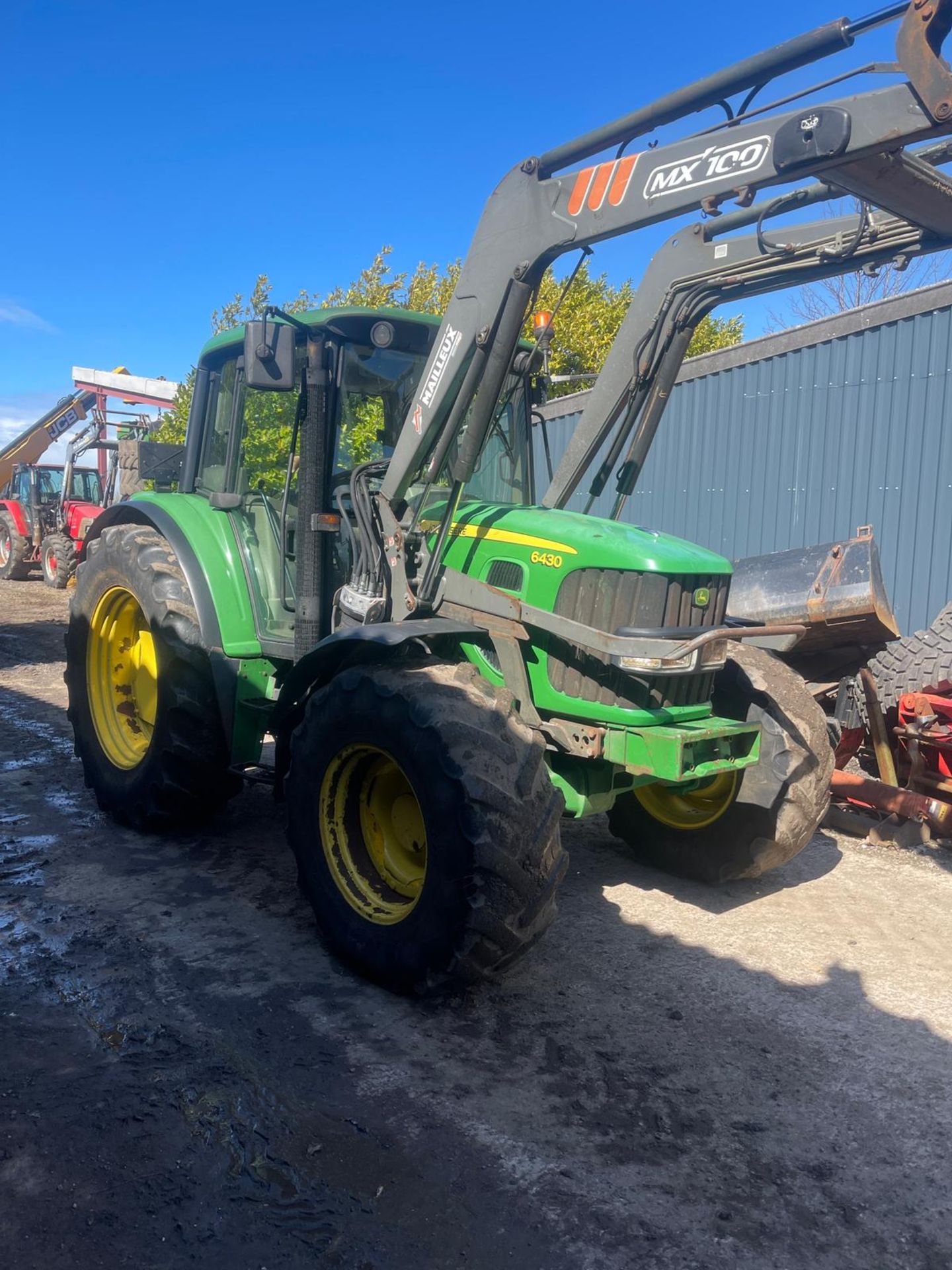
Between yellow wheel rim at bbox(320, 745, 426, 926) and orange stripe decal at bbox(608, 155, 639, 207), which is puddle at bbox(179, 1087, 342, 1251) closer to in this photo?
yellow wheel rim at bbox(320, 745, 426, 926)

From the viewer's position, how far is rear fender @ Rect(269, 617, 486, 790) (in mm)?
3869

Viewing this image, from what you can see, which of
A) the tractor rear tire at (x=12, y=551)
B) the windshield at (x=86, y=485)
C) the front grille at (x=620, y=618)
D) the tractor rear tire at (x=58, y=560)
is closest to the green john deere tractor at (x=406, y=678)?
the front grille at (x=620, y=618)

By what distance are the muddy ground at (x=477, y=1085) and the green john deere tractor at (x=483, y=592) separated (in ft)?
1.22

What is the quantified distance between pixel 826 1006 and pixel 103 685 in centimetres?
413

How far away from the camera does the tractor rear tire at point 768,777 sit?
4602 millimetres

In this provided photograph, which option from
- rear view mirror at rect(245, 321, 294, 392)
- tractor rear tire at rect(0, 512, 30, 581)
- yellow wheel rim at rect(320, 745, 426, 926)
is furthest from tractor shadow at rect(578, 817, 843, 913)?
tractor rear tire at rect(0, 512, 30, 581)

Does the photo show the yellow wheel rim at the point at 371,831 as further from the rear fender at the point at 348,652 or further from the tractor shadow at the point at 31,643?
the tractor shadow at the point at 31,643

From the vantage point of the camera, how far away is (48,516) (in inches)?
761

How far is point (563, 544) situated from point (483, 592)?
0.40 metres

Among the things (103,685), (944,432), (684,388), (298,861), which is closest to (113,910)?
(298,861)

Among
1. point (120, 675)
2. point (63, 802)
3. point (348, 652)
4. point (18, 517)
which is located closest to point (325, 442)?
point (348, 652)

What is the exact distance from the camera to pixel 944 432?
8.52 m

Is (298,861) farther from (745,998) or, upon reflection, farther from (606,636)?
(745,998)

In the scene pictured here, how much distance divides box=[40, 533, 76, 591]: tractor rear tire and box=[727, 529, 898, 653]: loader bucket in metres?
14.2
